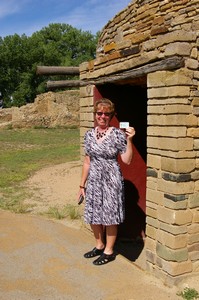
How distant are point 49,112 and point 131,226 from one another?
812 inches

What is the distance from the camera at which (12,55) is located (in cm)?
3859

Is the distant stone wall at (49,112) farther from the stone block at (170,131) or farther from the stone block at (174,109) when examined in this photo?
the stone block at (174,109)

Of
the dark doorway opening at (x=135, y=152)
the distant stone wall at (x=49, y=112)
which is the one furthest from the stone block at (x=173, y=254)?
the distant stone wall at (x=49, y=112)

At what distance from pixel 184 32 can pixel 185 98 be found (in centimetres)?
68

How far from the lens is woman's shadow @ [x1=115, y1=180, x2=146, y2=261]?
5.63 metres

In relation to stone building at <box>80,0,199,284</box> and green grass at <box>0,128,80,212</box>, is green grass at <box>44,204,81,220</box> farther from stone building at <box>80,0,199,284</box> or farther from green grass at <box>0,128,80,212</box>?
stone building at <box>80,0,199,284</box>

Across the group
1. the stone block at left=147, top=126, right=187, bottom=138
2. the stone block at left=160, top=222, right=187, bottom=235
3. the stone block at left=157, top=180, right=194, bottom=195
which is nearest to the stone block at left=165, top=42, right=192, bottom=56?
the stone block at left=147, top=126, right=187, bottom=138

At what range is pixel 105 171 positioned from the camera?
422 cm

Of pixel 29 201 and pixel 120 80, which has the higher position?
pixel 120 80

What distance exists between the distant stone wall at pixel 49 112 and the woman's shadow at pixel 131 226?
785 inches

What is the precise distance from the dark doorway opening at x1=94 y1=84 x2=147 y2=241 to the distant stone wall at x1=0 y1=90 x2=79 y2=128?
1984cm

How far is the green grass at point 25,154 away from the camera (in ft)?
31.0

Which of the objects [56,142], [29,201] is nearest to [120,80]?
[29,201]

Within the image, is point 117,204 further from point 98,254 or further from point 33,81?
point 33,81
